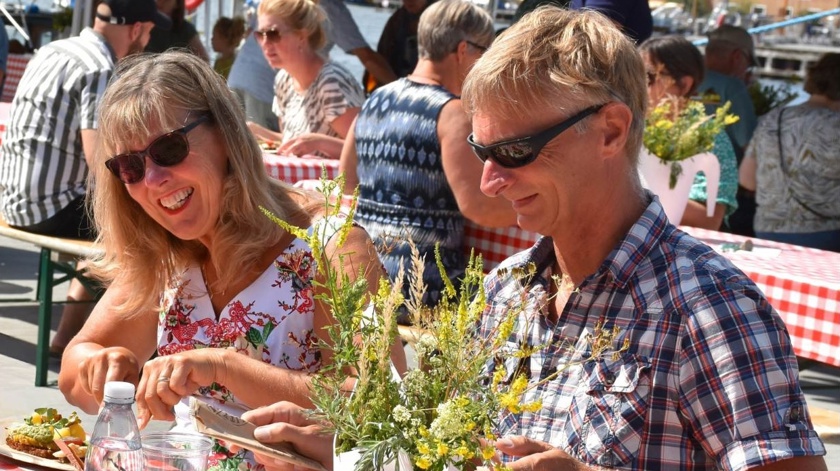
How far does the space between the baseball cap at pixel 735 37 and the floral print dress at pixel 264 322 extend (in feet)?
21.5

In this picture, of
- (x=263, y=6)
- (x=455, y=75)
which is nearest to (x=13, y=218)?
(x=263, y=6)

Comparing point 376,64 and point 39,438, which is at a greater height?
point 39,438

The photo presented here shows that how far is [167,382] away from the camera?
6.50ft

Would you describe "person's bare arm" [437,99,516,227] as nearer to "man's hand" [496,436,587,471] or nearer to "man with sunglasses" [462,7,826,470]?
"man with sunglasses" [462,7,826,470]

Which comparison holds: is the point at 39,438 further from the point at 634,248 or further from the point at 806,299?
the point at 806,299

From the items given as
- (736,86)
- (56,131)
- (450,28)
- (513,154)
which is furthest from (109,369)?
(736,86)

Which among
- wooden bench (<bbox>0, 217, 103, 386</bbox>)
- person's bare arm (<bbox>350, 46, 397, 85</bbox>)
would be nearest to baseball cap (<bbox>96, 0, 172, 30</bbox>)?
wooden bench (<bbox>0, 217, 103, 386</bbox>)

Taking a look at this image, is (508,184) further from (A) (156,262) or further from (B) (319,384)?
(A) (156,262)

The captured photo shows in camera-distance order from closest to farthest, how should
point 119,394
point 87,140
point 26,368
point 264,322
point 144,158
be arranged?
point 119,394
point 144,158
point 264,322
point 87,140
point 26,368

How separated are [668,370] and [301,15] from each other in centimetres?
459

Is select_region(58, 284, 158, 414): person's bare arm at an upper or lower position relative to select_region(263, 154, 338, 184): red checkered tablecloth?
upper

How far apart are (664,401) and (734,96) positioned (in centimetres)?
650

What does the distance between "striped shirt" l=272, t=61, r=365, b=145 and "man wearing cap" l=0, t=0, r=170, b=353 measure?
108 cm

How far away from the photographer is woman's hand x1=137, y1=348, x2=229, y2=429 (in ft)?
6.50
